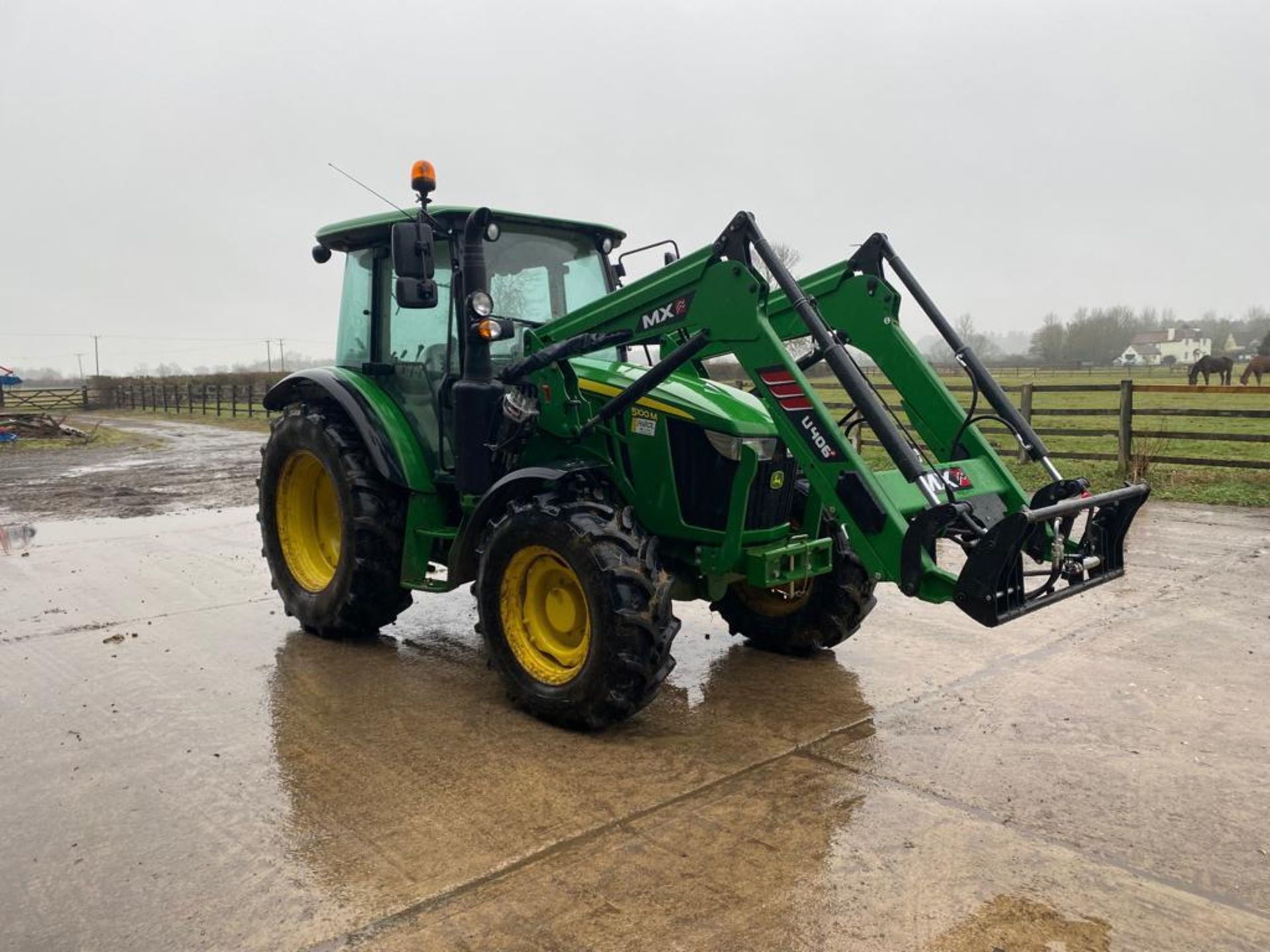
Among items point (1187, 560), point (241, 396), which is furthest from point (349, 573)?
point (241, 396)

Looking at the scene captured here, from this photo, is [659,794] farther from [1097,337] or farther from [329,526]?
[1097,337]

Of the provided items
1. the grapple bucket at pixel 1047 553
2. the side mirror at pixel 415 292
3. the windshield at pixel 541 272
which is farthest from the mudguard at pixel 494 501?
the grapple bucket at pixel 1047 553

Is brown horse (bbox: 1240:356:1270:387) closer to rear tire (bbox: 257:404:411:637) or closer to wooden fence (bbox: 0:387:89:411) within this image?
rear tire (bbox: 257:404:411:637)

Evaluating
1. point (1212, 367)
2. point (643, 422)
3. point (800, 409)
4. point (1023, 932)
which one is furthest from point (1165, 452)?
point (1212, 367)

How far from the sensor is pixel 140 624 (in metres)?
6.03

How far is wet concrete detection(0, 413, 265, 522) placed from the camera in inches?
438

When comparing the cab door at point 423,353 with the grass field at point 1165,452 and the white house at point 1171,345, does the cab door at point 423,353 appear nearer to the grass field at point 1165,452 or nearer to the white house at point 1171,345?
the grass field at point 1165,452

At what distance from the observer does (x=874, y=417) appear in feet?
12.4

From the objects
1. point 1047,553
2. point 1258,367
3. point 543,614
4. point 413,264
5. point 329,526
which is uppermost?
point 1258,367

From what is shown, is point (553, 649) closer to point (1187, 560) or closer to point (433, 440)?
point (433, 440)

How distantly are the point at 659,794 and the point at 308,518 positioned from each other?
351 cm

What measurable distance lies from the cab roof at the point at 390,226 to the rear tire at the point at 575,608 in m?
1.67

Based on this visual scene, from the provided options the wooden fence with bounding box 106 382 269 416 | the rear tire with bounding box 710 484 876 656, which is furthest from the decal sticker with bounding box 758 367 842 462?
the wooden fence with bounding box 106 382 269 416

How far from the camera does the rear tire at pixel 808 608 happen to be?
5.03 meters
